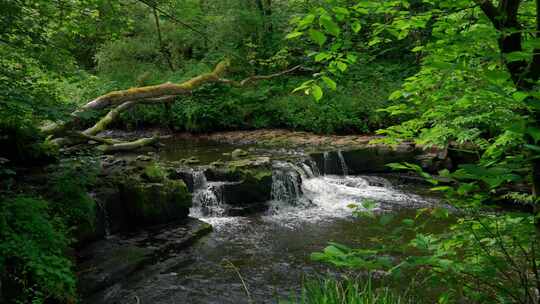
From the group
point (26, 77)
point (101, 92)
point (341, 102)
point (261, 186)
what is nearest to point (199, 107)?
point (101, 92)

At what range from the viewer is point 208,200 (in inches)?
376

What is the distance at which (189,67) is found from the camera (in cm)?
1883

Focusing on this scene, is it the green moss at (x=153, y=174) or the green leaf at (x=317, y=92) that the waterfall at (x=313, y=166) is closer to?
the green moss at (x=153, y=174)

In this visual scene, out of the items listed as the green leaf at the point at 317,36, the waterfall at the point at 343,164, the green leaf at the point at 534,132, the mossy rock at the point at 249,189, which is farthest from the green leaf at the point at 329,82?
the waterfall at the point at 343,164

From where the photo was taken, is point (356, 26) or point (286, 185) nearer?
point (356, 26)

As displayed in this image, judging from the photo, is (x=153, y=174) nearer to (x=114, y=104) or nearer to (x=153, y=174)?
(x=153, y=174)

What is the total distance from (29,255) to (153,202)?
3.94 meters

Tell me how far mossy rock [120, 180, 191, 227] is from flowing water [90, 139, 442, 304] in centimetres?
90

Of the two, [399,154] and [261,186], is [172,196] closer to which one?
[261,186]

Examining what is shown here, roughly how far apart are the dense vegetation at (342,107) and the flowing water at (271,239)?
0.96 meters

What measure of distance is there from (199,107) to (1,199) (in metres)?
13.7

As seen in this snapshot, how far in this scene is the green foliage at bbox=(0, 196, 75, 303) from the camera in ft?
13.0

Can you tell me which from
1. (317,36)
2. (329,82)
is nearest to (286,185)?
(329,82)

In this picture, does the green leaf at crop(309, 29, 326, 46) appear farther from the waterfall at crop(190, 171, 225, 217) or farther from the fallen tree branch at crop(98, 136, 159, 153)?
the fallen tree branch at crop(98, 136, 159, 153)
